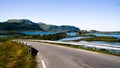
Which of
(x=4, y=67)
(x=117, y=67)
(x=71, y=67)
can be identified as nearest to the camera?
(x=117, y=67)

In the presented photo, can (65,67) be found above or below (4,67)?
above

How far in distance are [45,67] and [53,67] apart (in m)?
0.61

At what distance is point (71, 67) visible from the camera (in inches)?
472

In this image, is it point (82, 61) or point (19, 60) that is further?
point (19, 60)

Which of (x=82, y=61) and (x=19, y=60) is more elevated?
(x=82, y=61)

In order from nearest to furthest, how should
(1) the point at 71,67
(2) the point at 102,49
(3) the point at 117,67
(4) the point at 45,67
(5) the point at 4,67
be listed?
(3) the point at 117,67 < (1) the point at 71,67 < (4) the point at 45,67 < (5) the point at 4,67 < (2) the point at 102,49

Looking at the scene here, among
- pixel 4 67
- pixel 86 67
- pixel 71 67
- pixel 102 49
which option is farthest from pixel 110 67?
pixel 102 49

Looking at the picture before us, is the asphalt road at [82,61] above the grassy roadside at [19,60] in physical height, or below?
above

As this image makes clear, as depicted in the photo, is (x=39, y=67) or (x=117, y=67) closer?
(x=117, y=67)

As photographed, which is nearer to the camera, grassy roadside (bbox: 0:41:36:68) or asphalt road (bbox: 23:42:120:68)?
asphalt road (bbox: 23:42:120:68)

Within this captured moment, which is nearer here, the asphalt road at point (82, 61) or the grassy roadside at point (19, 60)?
the asphalt road at point (82, 61)

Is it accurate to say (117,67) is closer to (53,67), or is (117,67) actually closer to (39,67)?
(53,67)

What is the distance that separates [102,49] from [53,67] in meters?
12.8

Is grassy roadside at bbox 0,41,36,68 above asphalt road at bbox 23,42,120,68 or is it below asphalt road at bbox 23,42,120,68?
below
